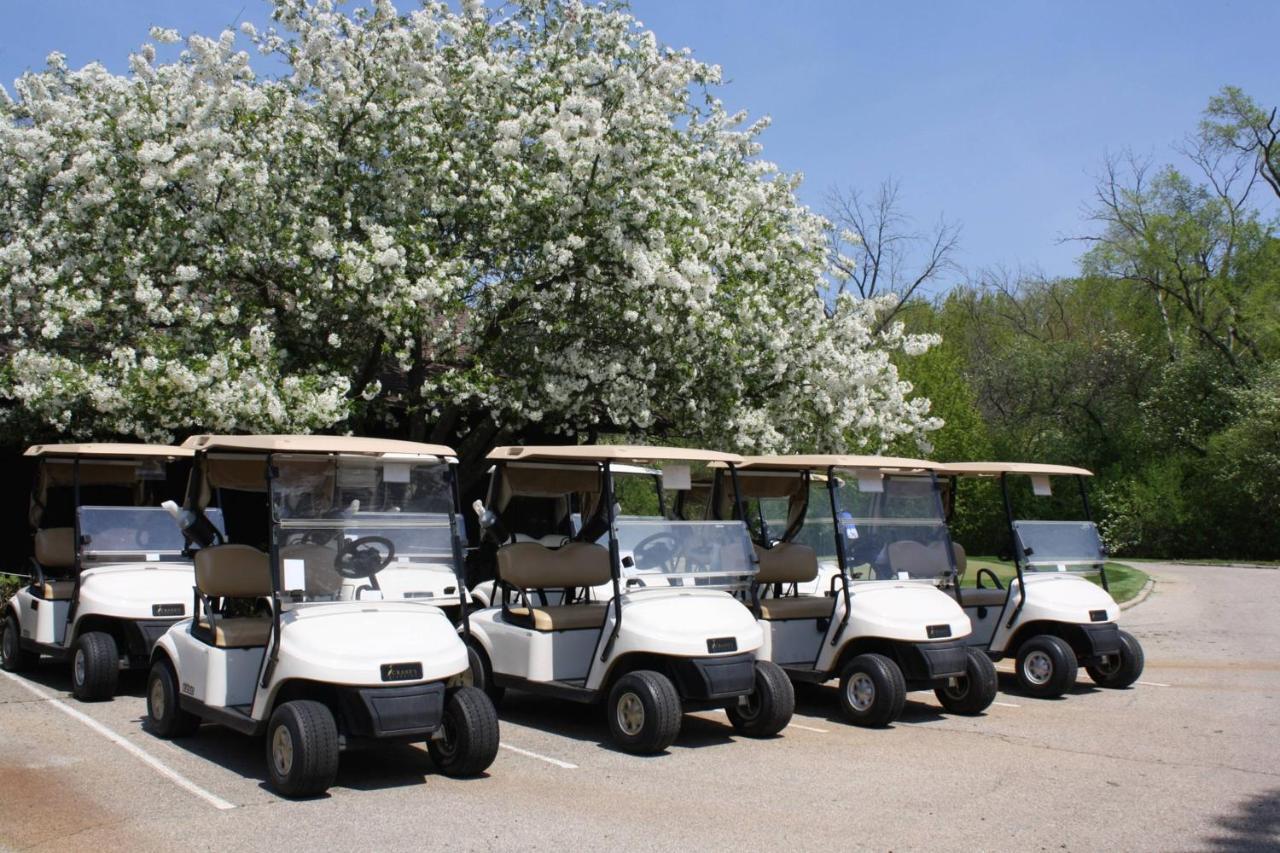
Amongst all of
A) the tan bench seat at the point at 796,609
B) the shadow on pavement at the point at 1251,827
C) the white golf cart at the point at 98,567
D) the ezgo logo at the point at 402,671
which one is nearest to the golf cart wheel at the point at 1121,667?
the tan bench seat at the point at 796,609

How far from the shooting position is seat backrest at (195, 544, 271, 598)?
7961mm

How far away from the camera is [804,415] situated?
15883 millimetres

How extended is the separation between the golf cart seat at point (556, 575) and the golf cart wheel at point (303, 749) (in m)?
2.49

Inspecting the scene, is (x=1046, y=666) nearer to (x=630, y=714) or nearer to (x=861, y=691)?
(x=861, y=691)

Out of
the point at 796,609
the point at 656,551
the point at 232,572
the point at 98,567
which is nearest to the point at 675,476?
the point at 656,551

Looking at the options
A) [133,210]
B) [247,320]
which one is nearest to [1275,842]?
[247,320]

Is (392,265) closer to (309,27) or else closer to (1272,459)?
(309,27)

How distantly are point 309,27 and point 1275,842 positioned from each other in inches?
535

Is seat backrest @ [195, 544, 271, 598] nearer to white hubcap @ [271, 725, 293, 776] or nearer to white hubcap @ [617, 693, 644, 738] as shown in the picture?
white hubcap @ [271, 725, 293, 776]

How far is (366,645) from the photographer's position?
6727 millimetres

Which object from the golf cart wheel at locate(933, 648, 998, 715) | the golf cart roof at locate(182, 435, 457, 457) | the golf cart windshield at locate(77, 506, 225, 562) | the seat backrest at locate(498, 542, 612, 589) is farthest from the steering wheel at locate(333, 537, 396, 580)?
the golf cart wheel at locate(933, 648, 998, 715)

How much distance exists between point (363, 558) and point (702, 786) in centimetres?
260

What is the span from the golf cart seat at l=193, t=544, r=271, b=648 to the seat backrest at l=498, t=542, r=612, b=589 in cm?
190

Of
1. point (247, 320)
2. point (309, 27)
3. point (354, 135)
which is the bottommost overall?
point (247, 320)
